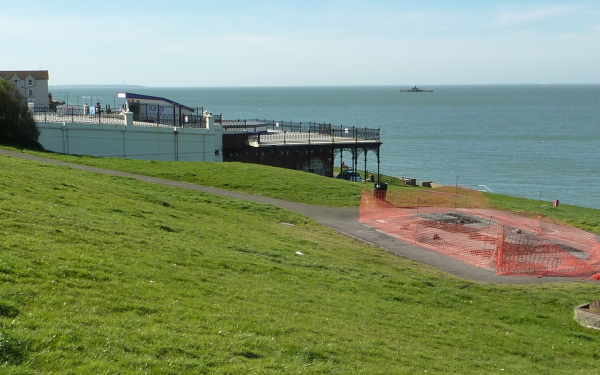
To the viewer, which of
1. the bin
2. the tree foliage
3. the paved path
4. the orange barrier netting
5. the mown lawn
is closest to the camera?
the paved path

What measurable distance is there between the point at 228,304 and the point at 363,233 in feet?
40.1

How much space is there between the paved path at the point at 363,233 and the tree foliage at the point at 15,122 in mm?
4079

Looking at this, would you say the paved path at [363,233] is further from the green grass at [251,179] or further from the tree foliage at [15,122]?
the tree foliage at [15,122]

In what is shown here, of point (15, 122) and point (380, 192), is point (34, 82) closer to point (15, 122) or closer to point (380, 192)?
point (15, 122)

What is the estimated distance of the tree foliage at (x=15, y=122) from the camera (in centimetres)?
3294

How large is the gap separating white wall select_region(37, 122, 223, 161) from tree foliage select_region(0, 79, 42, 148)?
1.29 metres

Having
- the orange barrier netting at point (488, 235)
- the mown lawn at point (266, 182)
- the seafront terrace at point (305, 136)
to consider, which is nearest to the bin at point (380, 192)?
the orange barrier netting at point (488, 235)

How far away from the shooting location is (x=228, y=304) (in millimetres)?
10562

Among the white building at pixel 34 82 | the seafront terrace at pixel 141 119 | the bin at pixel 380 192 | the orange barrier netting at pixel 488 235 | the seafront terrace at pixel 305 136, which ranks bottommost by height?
the orange barrier netting at pixel 488 235

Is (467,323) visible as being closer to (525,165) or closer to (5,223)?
(5,223)

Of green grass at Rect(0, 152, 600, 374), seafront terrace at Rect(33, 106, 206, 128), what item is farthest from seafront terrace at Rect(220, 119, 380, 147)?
green grass at Rect(0, 152, 600, 374)

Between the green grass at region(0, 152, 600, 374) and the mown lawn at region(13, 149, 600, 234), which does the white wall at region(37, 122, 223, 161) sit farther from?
the green grass at region(0, 152, 600, 374)

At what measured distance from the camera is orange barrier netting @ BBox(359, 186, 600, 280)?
61.7 feet

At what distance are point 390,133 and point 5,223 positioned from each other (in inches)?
4055
